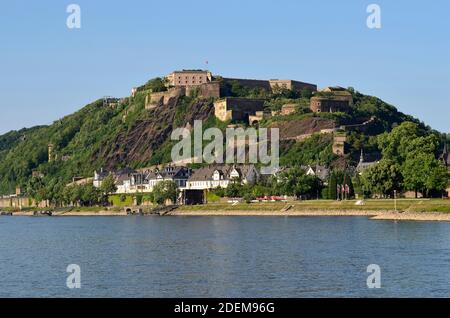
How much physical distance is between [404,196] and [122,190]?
6126 centimetres

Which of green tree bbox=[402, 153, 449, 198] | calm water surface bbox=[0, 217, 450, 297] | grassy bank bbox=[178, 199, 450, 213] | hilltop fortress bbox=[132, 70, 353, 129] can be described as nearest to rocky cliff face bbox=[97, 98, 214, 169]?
hilltop fortress bbox=[132, 70, 353, 129]

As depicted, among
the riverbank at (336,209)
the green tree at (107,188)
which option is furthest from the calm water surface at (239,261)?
the green tree at (107,188)

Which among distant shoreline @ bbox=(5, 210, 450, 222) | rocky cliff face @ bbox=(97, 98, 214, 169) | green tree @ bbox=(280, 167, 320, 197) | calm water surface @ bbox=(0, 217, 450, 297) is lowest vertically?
calm water surface @ bbox=(0, 217, 450, 297)

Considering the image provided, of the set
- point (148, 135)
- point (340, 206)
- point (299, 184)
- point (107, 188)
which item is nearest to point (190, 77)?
point (148, 135)

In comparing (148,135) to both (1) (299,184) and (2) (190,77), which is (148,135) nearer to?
(2) (190,77)

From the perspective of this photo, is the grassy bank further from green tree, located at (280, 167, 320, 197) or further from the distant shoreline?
green tree, located at (280, 167, 320, 197)

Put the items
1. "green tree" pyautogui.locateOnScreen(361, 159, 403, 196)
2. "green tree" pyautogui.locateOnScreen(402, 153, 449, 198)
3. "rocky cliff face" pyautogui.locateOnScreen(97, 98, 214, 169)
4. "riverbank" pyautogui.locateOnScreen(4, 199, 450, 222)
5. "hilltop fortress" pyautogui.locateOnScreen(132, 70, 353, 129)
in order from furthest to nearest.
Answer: "rocky cliff face" pyautogui.locateOnScreen(97, 98, 214, 169), "hilltop fortress" pyautogui.locateOnScreen(132, 70, 353, 129), "green tree" pyautogui.locateOnScreen(361, 159, 403, 196), "green tree" pyautogui.locateOnScreen(402, 153, 449, 198), "riverbank" pyautogui.locateOnScreen(4, 199, 450, 222)

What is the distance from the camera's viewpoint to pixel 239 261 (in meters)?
48.7

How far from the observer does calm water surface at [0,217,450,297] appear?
3818 cm

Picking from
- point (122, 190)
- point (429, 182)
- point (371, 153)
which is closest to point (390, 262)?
point (429, 182)

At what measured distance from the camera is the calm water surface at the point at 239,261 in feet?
125

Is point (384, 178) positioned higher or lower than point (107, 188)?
higher

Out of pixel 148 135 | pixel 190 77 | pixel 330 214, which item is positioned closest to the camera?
pixel 330 214

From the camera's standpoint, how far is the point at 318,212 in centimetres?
9669
